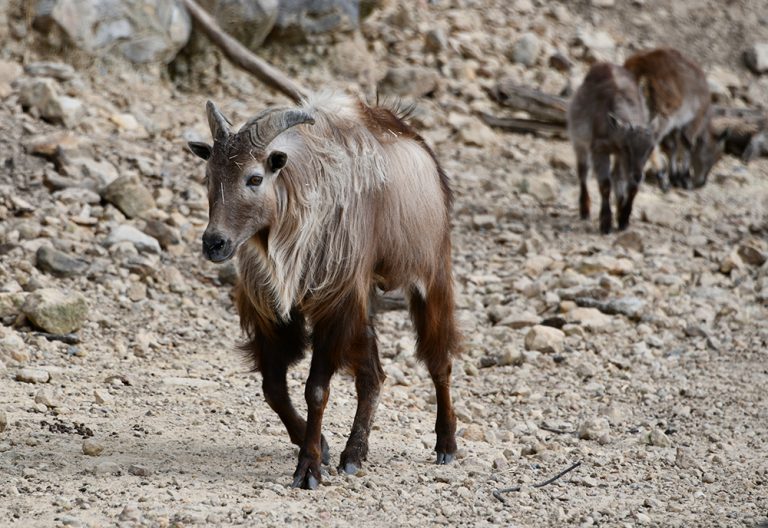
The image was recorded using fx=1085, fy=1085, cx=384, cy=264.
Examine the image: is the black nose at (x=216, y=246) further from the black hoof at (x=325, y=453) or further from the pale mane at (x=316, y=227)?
the black hoof at (x=325, y=453)

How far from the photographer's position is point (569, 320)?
8586mm

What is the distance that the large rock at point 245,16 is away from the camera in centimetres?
1196

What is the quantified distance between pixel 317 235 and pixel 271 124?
573 mm

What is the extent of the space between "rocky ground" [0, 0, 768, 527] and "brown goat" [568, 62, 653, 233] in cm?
44

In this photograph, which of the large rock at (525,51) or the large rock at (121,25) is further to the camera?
the large rock at (525,51)

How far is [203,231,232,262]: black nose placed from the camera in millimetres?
4852

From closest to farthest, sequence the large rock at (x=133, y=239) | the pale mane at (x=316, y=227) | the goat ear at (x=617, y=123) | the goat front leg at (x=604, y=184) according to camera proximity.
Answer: the pale mane at (x=316, y=227) → the large rock at (x=133, y=239) → the goat front leg at (x=604, y=184) → the goat ear at (x=617, y=123)

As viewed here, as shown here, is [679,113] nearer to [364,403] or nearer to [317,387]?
[364,403]

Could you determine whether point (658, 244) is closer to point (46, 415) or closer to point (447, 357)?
point (447, 357)

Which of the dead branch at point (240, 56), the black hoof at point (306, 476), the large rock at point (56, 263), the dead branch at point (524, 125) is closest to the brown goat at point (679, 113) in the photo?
the dead branch at point (524, 125)

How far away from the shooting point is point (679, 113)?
45.8ft

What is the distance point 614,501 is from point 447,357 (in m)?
1.19

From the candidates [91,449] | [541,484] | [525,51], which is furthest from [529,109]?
[91,449]

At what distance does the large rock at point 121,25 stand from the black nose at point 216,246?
6.34 meters
